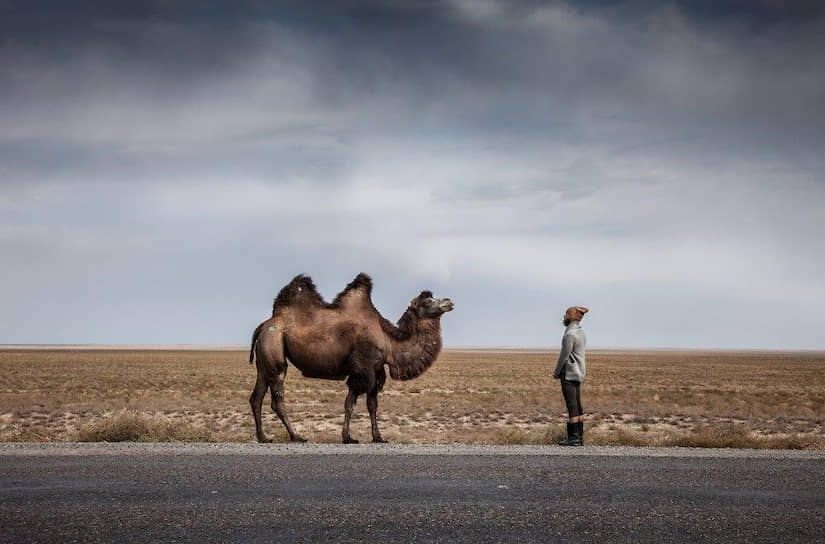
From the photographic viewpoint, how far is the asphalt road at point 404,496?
6.23 metres

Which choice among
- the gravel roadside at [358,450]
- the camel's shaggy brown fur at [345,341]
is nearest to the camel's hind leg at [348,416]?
the camel's shaggy brown fur at [345,341]

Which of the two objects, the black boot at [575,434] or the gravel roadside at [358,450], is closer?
the gravel roadside at [358,450]

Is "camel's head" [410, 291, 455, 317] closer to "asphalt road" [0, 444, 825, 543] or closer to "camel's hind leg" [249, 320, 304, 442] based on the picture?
"camel's hind leg" [249, 320, 304, 442]

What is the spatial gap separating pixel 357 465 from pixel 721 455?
5.04 metres

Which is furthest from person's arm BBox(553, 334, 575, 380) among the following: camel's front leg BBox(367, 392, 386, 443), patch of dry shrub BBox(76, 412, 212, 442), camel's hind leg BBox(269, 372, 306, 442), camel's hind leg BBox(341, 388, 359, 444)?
patch of dry shrub BBox(76, 412, 212, 442)

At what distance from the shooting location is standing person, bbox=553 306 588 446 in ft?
40.2

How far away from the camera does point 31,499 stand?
732cm

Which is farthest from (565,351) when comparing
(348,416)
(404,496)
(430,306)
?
(404,496)

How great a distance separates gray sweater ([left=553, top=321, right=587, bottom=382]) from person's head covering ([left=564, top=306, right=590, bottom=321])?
33 centimetres

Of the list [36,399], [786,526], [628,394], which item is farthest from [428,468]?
[628,394]

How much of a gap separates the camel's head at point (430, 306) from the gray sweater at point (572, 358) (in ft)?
7.10

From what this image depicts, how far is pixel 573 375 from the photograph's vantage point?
40.1 feet

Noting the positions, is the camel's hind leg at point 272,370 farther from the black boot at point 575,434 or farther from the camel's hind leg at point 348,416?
the black boot at point 575,434

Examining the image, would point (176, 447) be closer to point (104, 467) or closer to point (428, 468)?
point (104, 467)
